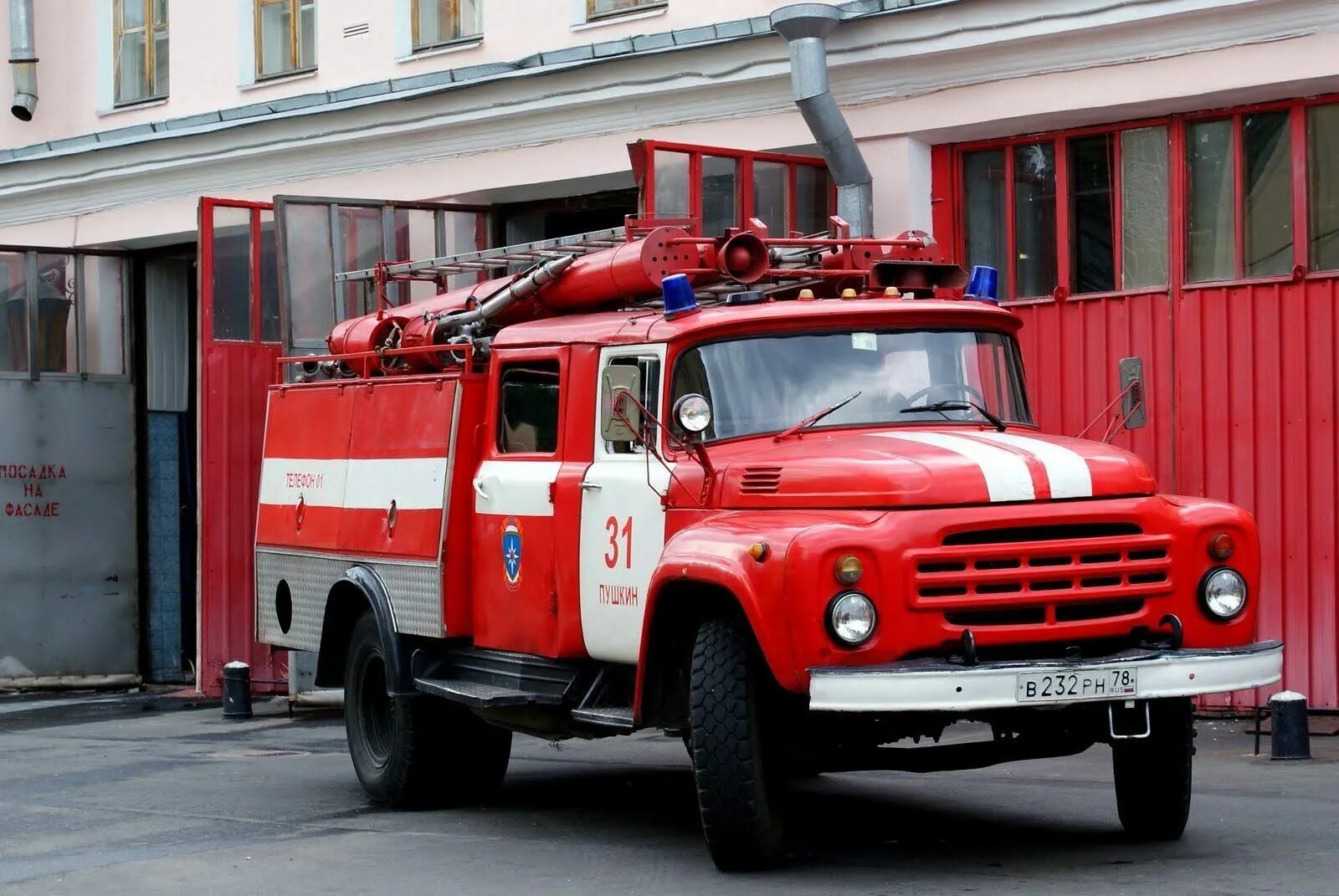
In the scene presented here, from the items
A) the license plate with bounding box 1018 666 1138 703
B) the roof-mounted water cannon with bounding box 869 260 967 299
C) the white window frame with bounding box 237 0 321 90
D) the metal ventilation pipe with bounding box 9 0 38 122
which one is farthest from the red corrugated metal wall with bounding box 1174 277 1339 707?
the metal ventilation pipe with bounding box 9 0 38 122

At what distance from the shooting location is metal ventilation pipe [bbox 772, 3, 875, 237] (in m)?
14.9

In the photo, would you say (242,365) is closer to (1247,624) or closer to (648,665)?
(648,665)

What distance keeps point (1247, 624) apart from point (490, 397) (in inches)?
149

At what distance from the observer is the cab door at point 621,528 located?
928 cm

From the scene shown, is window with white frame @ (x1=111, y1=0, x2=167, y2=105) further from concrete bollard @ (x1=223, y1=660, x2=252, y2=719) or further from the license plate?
the license plate

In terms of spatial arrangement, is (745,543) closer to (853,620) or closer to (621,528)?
(853,620)

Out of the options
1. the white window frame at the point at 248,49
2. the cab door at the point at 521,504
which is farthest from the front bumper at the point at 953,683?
the white window frame at the point at 248,49

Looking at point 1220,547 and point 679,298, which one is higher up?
point 679,298

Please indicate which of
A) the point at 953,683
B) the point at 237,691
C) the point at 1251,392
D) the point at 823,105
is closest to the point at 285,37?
the point at 237,691

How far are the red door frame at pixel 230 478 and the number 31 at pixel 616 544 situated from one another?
853cm

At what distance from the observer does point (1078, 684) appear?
798 cm

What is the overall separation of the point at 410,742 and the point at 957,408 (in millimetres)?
3270

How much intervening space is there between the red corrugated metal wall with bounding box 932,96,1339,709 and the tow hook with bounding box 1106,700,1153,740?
543 cm

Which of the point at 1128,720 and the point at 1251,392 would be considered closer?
the point at 1128,720
